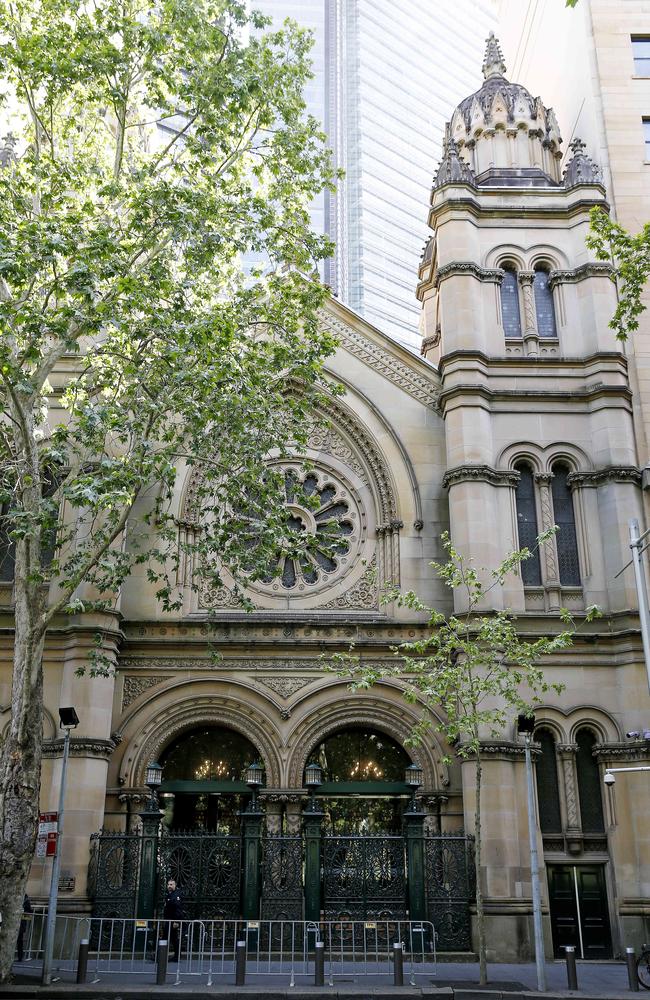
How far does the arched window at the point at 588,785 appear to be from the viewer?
21.4 meters

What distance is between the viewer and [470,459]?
77.7ft

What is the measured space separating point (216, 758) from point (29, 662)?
7.58 m

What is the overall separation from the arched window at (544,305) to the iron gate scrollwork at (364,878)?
1360 centimetres

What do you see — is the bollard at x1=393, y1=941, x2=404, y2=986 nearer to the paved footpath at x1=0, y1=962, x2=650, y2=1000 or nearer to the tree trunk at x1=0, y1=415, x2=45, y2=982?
the paved footpath at x1=0, y1=962, x2=650, y2=1000

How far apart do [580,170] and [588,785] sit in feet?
53.7

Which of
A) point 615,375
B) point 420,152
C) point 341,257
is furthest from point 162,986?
point 420,152

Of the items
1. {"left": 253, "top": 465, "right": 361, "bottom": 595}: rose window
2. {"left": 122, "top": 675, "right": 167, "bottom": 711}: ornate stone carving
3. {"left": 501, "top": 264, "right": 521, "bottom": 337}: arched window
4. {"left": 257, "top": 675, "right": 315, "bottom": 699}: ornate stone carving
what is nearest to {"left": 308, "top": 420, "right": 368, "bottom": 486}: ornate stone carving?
{"left": 253, "top": 465, "right": 361, "bottom": 595}: rose window

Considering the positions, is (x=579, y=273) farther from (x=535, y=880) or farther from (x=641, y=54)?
(x=535, y=880)

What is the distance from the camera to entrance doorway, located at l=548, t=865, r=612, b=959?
20.5m

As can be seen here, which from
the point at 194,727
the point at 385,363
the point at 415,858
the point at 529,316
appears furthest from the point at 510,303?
the point at 415,858

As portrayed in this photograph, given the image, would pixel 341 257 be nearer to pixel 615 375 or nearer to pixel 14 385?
pixel 615 375

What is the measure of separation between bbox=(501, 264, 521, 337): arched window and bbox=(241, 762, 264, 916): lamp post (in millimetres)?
13487

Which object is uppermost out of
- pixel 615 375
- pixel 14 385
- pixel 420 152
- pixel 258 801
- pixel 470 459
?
pixel 420 152

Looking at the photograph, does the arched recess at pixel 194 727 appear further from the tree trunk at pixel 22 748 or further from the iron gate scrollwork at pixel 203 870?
the tree trunk at pixel 22 748
